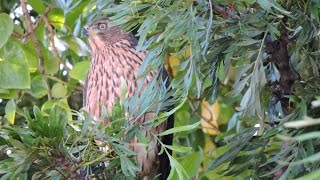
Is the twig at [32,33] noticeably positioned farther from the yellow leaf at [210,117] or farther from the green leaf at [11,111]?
the yellow leaf at [210,117]

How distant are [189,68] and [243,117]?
8.7 inches

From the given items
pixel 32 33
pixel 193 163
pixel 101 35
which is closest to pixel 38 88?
pixel 32 33

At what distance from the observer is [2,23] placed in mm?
2701

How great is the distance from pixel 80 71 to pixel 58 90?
120 mm

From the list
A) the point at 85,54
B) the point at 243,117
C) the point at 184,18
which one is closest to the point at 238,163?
the point at 243,117

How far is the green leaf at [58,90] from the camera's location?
10.9ft

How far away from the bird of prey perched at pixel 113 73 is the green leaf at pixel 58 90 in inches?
3.9

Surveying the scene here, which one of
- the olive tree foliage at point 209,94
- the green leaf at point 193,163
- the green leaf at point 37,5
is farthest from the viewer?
the green leaf at point 37,5

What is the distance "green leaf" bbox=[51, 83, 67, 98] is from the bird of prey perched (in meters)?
0.10

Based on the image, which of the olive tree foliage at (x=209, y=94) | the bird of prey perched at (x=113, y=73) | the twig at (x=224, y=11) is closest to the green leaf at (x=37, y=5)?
the bird of prey perched at (x=113, y=73)

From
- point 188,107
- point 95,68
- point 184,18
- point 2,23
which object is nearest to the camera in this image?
point 184,18

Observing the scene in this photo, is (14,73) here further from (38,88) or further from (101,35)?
(101,35)

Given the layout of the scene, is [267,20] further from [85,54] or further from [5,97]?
[85,54]

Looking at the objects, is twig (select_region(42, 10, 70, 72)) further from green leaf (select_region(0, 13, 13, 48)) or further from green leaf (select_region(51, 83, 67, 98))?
green leaf (select_region(0, 13, 13, 48))
